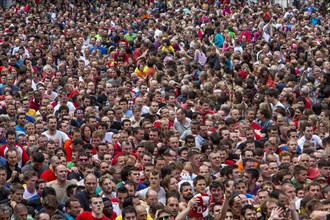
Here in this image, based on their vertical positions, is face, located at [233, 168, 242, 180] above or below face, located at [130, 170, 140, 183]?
above

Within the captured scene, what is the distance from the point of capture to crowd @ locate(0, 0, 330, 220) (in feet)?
44.6

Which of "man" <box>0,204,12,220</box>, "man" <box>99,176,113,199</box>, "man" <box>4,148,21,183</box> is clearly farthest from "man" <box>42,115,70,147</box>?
"man" <box>0,204,12,220</box>

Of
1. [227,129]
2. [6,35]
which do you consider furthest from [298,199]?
[6,35]

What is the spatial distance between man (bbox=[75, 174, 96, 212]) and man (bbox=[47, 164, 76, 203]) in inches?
19.8

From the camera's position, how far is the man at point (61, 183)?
46.9 ft

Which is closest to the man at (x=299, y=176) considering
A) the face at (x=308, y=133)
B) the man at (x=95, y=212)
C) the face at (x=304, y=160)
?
the face at (x=304, y=160)

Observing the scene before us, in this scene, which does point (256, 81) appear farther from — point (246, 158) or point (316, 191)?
point (316, 191)

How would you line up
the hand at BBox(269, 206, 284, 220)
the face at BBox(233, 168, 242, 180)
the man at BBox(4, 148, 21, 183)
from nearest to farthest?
the hand at BBox(269, 206, 284, 220), the face at BBox(233, 168, 242, 180), the man at BBox(4, 148, 21, 183)

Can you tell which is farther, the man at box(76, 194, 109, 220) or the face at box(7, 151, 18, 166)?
the face at box(7, 151, 18, 166)

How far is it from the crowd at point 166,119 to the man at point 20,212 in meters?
0.01

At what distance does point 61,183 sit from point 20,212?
191 centimetres

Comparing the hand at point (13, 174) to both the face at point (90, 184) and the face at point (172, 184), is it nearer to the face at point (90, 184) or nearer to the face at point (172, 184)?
the face at point (90, 184)

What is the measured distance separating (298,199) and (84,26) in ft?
63.3

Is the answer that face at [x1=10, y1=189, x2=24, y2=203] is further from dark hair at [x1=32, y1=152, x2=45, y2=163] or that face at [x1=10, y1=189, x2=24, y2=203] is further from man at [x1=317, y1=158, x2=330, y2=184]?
man at [x1=317, y1=158, x2=330, y2=184]
